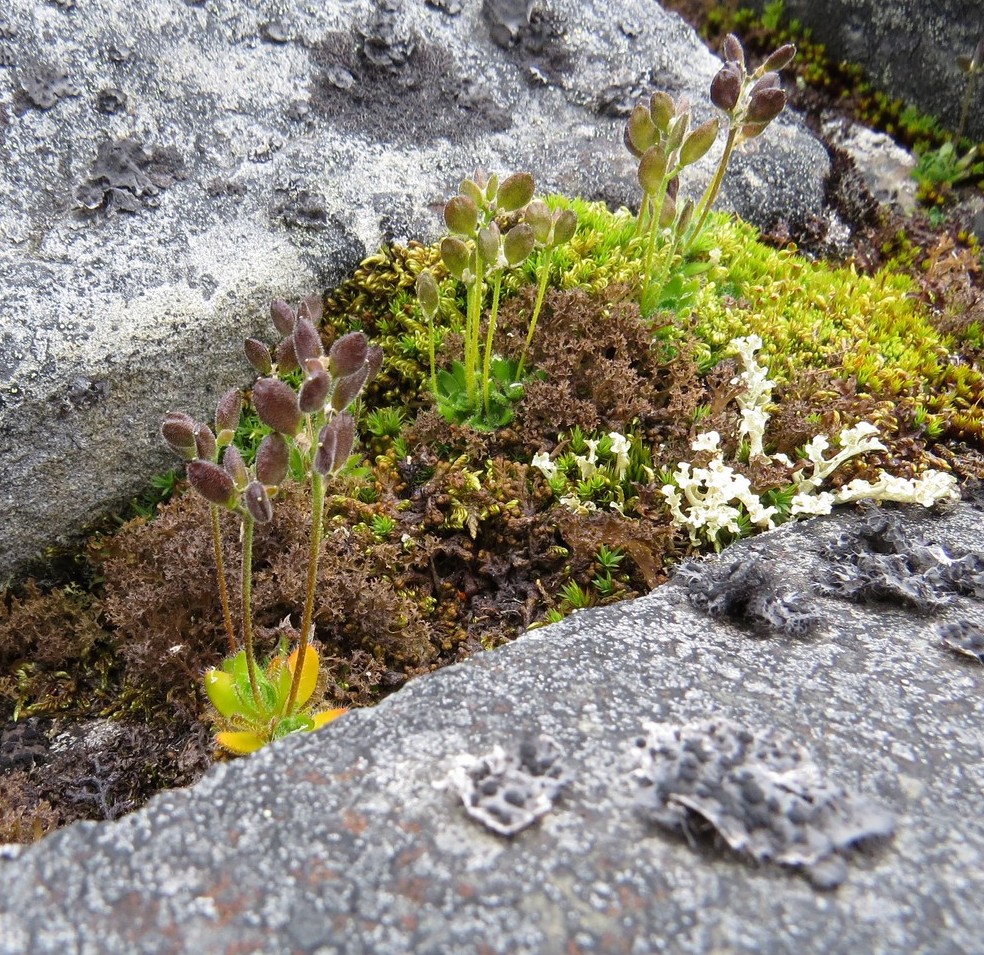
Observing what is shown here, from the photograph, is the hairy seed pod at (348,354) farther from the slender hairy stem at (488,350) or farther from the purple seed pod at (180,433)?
the slender hairy stem at (488,350)

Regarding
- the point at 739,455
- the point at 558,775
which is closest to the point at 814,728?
the point at 558,775

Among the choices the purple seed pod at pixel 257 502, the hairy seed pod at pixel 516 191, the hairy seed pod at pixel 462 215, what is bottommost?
the purple seed pod at pixel 257 502

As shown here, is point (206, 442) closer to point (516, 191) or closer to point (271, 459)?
point (271, 459)

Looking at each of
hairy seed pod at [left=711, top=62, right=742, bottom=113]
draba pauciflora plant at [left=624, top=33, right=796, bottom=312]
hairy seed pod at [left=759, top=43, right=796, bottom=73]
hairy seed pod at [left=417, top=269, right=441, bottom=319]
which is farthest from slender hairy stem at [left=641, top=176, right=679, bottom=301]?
hairy seed pod at [left=417, top=269, right=441, bottom=319]

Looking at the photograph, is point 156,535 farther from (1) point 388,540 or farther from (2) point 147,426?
(1) point 388,540

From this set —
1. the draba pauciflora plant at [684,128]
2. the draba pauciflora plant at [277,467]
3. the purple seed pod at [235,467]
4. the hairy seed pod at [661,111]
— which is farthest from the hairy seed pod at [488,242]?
the purple seed pod at [235,467]

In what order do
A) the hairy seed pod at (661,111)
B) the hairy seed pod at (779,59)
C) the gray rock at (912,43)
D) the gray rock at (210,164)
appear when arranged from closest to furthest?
the gray rock at (210,164)
the hairy seed pod at (661,111)
the hairy seed pod at (779,59)
the gray rock at (912,43)
